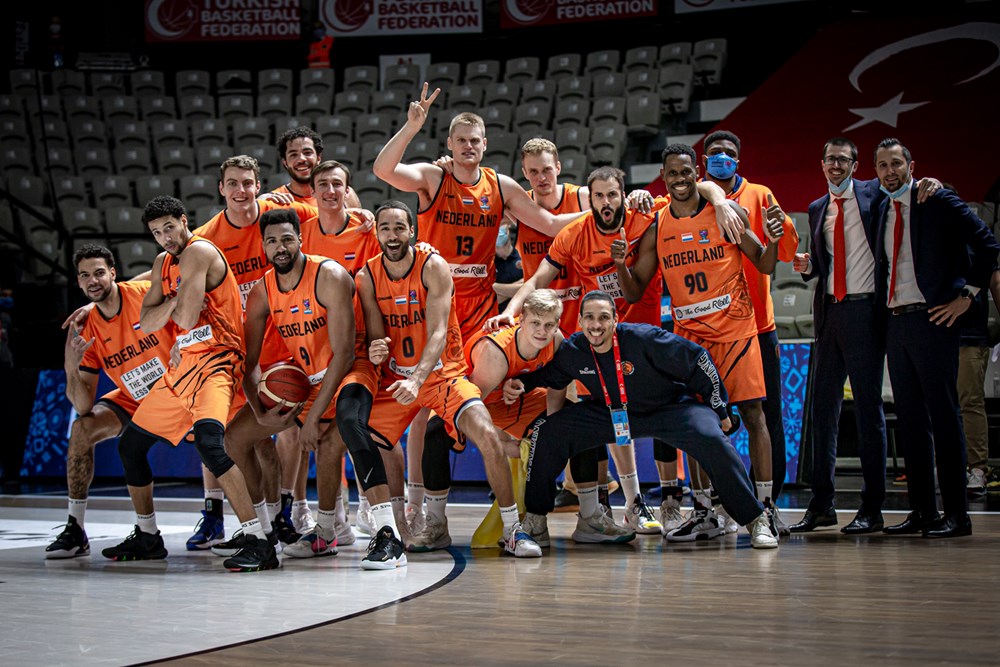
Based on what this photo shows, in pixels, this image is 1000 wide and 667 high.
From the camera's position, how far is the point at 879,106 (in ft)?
43.1

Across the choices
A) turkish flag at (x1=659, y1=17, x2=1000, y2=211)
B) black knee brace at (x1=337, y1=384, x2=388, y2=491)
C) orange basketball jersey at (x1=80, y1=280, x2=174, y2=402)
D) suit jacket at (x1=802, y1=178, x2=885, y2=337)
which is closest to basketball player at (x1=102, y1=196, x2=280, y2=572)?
orange basketball jersey at (x1=80, y1=280, x2=174, y2=402)

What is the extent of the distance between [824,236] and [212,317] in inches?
124

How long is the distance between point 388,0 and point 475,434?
12.9m

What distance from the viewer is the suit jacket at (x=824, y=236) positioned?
5.52 meters

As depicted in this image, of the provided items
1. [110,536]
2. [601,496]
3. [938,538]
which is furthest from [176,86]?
[938,538]

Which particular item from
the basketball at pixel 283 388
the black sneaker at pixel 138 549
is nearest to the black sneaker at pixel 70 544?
the black sneaker at pixel 138 549

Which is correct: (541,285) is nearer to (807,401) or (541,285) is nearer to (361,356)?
(361,356)

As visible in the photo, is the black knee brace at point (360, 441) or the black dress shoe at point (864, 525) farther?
the black dress shoe at point (864, 525)

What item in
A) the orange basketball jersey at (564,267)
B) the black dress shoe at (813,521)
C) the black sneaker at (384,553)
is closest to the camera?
the black sneaker at (384,553)

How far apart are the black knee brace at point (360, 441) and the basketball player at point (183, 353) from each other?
Result: 511mm

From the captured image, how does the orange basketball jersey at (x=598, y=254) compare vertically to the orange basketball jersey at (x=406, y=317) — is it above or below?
above

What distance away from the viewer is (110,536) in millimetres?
6254

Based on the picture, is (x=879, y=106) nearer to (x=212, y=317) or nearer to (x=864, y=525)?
(x=864, y=525)

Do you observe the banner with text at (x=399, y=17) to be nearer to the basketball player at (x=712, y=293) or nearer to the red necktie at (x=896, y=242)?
the basketball player at (x=712, y=293)
